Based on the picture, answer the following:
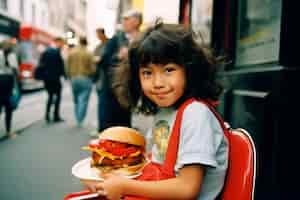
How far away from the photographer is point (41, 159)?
4.77m

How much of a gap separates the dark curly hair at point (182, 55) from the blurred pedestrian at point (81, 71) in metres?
5.59

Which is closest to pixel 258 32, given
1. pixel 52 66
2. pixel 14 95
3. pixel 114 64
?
pixel 114 64

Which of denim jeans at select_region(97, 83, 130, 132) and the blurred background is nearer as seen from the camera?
the blurred background

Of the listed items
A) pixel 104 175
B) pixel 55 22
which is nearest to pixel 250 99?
pixel 104 175

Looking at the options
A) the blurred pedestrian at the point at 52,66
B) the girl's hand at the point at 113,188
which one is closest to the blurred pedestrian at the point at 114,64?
the blurred pedestrian at the point at 52,66

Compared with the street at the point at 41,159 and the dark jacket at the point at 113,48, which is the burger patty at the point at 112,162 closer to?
the street at the point at 41,159

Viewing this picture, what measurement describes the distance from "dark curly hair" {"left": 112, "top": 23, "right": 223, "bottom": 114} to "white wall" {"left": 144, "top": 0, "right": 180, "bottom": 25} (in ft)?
1.82

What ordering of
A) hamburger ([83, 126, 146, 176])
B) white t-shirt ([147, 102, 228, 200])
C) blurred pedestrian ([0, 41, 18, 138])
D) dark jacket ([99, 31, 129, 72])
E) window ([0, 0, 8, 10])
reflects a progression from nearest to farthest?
white t-shirt ([147, 102, 228, 200])
hamburger ([83, 126, 146, 176])
dark jacket ([99, 31, 129, 72])
blurred pedestrian ([0, 41, 18, 138])
window ([0, 0, 8, 10])

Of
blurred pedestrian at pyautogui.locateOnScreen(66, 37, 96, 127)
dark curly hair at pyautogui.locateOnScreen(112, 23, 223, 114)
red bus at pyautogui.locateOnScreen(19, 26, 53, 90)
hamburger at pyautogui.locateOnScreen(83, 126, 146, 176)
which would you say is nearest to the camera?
dark curly hair at pyautogui.locateOnScreen(112, 23, 223, 114)

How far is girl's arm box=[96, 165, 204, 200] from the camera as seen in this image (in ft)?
3.78

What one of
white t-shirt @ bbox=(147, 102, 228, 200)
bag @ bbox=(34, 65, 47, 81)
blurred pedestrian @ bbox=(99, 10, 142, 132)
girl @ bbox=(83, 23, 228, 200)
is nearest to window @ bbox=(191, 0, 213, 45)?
blurred pedestrian @ bbox=(99, 10, 142, 132)

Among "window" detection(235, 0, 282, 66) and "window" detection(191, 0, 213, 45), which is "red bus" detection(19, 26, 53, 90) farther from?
"window" detection(235, 0, 282, 66)

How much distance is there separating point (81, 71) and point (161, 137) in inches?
233

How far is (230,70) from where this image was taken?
12.5 feet
